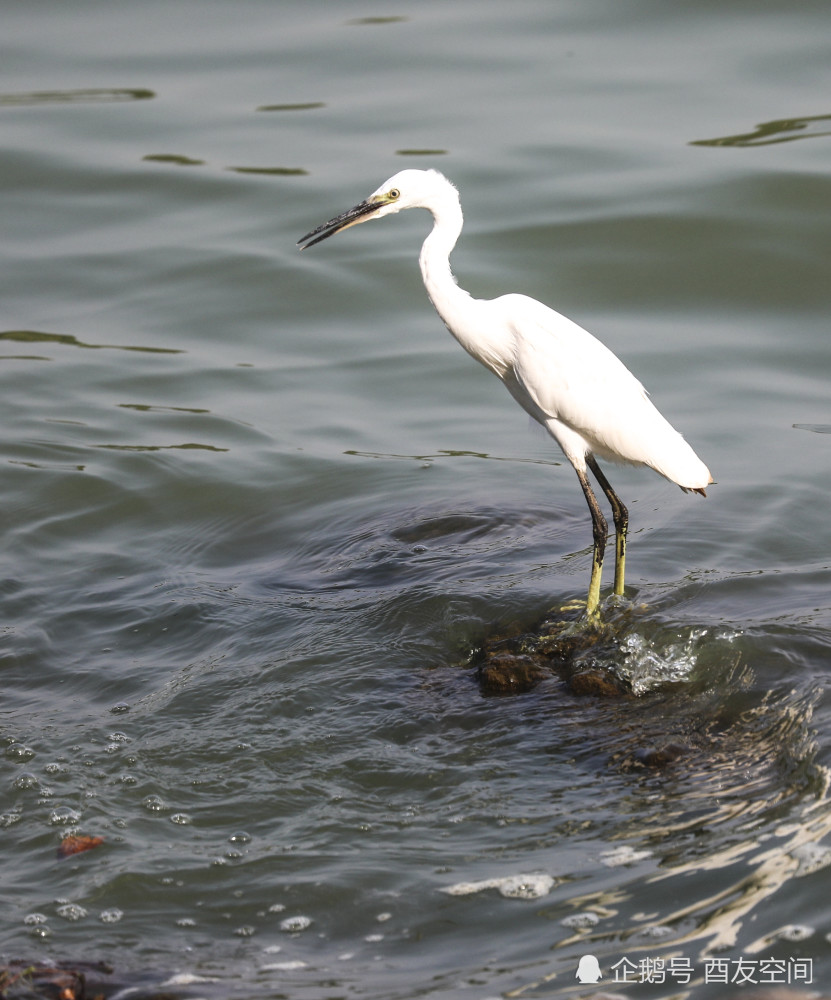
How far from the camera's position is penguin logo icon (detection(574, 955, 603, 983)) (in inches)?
122

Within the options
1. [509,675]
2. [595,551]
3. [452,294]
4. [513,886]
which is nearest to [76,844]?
[513,886]

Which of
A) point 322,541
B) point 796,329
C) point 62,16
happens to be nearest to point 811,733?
point 322,541

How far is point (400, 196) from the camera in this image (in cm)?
537

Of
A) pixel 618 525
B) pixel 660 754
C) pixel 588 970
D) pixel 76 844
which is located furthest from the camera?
pixel 618 525

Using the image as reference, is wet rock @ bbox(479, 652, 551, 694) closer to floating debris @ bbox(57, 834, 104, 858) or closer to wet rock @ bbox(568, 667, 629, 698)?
wet rock @ bbox(568, 667, 629, 698)

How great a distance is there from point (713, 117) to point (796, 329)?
390cm

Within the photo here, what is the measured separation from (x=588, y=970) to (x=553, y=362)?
9.74ft

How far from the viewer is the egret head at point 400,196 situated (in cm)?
533

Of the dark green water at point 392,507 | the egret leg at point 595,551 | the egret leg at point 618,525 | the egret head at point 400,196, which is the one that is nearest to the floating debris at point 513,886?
the dark green water at point 392,507

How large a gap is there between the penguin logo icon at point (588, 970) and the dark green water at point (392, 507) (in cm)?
4

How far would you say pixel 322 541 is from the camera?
666cm

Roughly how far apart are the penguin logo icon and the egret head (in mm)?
3314

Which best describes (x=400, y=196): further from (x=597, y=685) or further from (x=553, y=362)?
(x=597, y=685)

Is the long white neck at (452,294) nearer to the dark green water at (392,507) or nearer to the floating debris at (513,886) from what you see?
the dark green water at (392,507)
